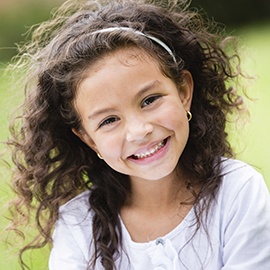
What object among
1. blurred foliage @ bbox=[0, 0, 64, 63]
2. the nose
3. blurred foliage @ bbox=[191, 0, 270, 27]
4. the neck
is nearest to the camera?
the nose

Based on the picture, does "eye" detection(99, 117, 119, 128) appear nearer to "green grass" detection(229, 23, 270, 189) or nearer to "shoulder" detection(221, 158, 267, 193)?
"shoulder" detection(221, 158, 267, 193)

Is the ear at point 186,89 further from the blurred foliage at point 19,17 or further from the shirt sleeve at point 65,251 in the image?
the blurred foliage at point 19,17

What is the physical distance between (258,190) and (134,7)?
2.00 ft

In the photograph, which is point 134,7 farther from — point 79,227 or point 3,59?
point 3,59

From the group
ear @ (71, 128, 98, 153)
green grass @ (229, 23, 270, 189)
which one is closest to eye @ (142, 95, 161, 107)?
ear @ (71, 128, 98, 153)

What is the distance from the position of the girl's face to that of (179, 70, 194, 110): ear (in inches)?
1.7

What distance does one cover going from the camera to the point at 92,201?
2.18 m

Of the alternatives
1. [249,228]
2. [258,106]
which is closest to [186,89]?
[249,228]

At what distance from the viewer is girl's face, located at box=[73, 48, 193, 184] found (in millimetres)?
1873

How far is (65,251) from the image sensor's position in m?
2.12

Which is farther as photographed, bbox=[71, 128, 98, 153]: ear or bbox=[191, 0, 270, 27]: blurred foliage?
bbox=[191, 0, 270, 27]: blurred foliage

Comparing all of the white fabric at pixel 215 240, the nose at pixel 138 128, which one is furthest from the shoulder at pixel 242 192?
the nose at pixel 138 128

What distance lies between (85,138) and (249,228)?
52 centimetres

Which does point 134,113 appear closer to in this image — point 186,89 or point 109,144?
point 109,144
